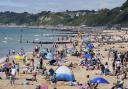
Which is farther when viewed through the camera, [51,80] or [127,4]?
[127,4]

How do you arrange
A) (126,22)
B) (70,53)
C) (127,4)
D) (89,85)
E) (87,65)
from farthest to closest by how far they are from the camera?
1. (127,4)
2. (126,22)
3. (70,53)
4. (87,65)
5. (89,85)

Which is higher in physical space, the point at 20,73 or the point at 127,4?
the point at 127,4

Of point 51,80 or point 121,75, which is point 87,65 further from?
point 51,80

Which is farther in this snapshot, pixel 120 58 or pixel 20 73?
pixel 120 58

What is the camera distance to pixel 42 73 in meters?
32.6

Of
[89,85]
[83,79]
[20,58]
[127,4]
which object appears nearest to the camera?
[89,85]

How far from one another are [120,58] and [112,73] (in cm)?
685

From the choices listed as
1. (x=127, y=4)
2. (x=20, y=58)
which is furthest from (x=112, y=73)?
(x=127, y=4)

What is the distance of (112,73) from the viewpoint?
32.5 metres

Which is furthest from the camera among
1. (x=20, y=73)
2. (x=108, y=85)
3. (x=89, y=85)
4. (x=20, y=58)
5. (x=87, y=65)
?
(x=20, y=58)

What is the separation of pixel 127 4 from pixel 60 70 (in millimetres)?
167477

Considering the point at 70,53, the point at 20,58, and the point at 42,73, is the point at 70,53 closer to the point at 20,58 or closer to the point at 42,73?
the point at 20,58

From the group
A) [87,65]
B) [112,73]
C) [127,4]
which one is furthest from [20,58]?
[127,4]

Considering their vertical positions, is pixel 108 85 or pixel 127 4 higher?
pixel 127 4
